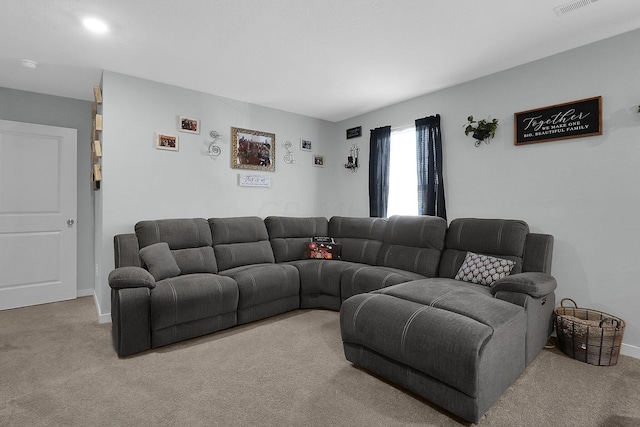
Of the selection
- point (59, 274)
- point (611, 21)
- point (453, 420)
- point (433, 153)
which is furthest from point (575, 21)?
point (59, 274)

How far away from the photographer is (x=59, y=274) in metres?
3.81

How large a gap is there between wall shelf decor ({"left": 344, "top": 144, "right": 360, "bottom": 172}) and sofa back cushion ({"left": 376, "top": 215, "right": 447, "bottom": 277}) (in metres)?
1.26

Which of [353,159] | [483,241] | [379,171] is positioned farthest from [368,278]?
[353,159]

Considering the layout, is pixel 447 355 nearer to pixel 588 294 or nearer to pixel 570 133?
pixel 588 294

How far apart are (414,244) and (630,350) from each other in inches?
71.3

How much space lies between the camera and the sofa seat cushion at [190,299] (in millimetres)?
2490

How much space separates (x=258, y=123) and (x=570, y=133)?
3345mm

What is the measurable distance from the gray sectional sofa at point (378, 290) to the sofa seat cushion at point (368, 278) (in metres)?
0.01

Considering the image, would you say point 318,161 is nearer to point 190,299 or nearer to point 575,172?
point 190,299

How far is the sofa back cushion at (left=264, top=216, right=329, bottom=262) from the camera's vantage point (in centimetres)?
390

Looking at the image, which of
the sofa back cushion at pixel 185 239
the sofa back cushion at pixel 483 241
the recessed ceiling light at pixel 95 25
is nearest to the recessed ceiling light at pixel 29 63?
the recessed ceiling light at pixel 95 25

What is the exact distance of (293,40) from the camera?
2578 mm

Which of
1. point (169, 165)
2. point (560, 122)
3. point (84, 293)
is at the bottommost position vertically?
point (84, 293)

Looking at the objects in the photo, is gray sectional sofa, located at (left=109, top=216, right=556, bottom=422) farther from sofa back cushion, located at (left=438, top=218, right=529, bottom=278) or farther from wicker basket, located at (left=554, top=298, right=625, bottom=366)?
wicker basket, located at (left=554, top=298, right=625, bottom=366)
